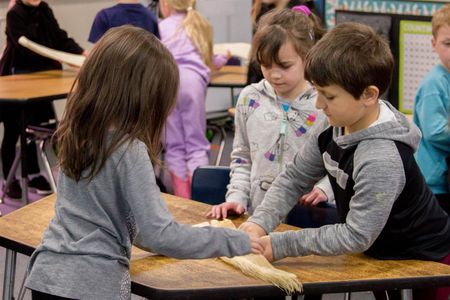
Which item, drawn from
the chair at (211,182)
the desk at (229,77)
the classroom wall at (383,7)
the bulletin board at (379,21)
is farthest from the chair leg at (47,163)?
the chair at (211,182)

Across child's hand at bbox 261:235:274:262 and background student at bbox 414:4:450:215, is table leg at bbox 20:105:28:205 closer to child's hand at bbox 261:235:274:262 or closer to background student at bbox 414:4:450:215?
background student at bbox 414:4:450:215

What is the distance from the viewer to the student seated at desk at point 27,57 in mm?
5422

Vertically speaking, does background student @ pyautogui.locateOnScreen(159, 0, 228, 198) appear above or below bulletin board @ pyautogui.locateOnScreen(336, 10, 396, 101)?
below

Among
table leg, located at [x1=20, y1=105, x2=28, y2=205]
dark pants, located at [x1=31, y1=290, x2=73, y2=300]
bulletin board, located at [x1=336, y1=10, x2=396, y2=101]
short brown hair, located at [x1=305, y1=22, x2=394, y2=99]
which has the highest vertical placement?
short brown hair, located at [x1=305, y1=22, x2=394, y2=99]

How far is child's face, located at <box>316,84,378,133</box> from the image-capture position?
217cm

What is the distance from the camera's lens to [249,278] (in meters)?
2.05

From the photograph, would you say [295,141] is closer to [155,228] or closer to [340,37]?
[340,37]

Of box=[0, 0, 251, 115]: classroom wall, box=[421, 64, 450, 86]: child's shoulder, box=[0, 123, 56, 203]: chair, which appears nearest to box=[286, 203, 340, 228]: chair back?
box=[421, 64, 450, 86]: child's shoulder

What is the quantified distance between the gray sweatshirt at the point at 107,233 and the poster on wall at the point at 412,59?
2108mm

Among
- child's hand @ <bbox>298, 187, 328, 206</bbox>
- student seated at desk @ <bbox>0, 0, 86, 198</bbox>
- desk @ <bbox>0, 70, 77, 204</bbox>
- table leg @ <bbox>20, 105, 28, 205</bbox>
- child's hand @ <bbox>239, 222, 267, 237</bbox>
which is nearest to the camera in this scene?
child's hand @ <bbox>239, 222, 267, 237</bbox>

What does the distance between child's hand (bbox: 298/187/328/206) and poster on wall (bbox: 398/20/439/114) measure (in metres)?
1.39

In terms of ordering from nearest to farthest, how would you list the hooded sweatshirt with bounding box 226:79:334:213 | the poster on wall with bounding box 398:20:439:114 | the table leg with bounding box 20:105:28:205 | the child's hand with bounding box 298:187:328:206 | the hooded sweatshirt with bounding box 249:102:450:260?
1. the hooded sweatshirt with bounding box 249:102:450:260
2. the child's hand with bounding box 298:187:328:206
3. the hooded sweatshirt with bounding box 226:79:334:213
4. the poster on wall with bounding box 398:20:439:114
5. the table leg with bounding box 20:105:28:205

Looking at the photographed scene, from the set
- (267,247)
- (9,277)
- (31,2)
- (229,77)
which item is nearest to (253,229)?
(267,247)

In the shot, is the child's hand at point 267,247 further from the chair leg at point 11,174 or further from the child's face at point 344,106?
the chair leg at point 11,174
